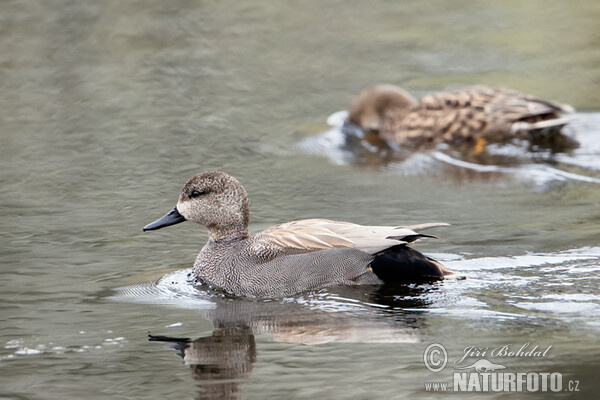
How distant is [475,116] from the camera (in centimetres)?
1169

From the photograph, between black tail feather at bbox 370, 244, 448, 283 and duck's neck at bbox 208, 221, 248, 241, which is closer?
black tail feather at bbox 370, 244, 448, 283

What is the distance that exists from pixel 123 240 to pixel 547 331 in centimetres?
405

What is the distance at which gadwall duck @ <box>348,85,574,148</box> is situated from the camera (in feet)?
37.9

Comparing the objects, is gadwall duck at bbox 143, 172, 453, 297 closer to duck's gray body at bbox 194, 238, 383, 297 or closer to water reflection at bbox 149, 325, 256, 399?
duck's gray body at bbox 194, 238, 383, 297

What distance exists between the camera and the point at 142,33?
16469mm

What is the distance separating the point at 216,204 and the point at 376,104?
521cm

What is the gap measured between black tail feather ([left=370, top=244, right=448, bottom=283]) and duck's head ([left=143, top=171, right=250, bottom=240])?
1.29 meters

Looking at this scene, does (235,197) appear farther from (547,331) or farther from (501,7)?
(501,7)

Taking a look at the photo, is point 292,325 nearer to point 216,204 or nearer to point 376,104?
point 216,204

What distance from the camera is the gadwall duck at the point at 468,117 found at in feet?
37.9

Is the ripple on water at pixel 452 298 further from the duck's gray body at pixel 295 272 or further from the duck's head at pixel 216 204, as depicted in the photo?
the duck's head at pixel 216 204

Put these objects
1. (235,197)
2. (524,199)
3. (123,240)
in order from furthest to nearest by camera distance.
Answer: (524,199) < (123,240) < (235,197)

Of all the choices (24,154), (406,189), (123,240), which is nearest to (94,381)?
(123,240)

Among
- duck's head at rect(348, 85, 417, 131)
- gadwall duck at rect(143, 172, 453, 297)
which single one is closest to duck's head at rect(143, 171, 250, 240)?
gadwall duck at rect(143, 172, 453, 297)
